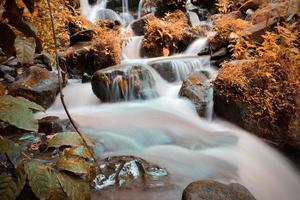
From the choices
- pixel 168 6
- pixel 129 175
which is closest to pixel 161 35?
pixel 168 6

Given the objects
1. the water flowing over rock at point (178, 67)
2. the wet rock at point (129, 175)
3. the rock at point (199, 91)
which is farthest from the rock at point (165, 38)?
the wet rock at point (129, 175)

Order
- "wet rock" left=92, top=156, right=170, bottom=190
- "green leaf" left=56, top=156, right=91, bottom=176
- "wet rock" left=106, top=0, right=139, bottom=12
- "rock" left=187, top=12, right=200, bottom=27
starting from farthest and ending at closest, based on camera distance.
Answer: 1. "wet rock" left=106, top=0, right=139, bottom=12
2. "rock" left=187, top=12, right=200, bottom=27
3. "wet rock" left=92, top=156, right=170, bottom=190
4. "green leaf" left=56, top=156, right=91, bottom=176

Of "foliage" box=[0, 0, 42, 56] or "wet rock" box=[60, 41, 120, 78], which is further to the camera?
"wet rock" box=[60, 41, 120, 78]

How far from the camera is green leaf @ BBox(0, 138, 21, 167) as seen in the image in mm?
1191

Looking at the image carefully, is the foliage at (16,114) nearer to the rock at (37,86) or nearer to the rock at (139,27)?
the rock at (37,86)

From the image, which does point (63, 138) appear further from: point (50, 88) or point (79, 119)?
A: point (50, 88)

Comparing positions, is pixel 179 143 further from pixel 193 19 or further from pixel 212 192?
pixel 193 19

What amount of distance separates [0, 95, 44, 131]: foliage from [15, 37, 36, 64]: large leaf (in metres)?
→ 0.16

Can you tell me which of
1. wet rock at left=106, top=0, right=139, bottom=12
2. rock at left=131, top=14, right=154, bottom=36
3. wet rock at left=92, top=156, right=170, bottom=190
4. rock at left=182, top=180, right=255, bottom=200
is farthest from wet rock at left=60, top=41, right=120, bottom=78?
rock at left=182, top=180, right=255, bottom=200

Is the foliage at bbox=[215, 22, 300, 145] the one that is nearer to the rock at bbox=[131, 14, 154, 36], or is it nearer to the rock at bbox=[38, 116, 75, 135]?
the rock at bbox=[38, 116, 75, 135]

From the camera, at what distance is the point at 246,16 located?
1004 cm

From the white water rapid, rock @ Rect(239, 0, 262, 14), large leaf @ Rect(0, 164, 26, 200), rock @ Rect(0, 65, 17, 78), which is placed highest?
rock @ Rect(239, 0, 262, 14)

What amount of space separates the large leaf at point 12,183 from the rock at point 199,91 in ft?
16.0

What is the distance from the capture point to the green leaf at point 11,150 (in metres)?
1.19
